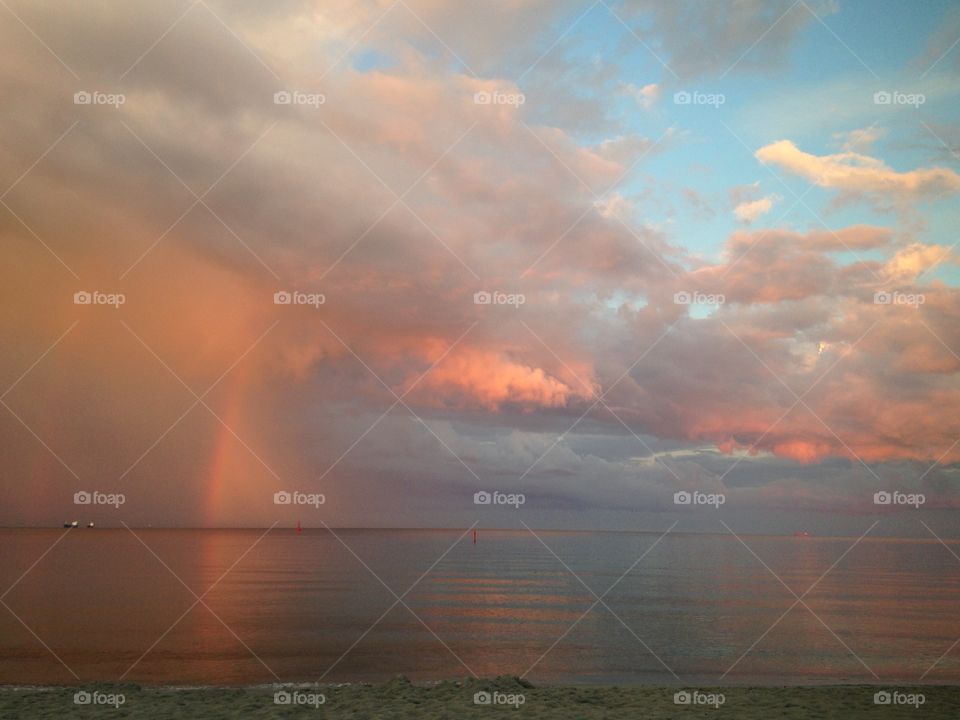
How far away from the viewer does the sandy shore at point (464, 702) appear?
1432cm

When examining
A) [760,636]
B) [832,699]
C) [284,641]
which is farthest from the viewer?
[760,636]

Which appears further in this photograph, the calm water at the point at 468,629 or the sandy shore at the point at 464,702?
the calm water at the point at 468,629

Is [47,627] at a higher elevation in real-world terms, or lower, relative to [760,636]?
higher

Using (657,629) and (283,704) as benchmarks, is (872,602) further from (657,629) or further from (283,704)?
(283,704)

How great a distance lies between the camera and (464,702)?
15078mm

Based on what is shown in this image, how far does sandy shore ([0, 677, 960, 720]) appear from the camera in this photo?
47.0 ft

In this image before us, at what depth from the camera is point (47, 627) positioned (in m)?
31.5

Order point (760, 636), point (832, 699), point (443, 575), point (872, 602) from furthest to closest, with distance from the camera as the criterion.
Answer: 1. point (443, 575)
2. point (872, 602)
3. point (760, 636)
4. point (832, 699)

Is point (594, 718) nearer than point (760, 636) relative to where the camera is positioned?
Yes

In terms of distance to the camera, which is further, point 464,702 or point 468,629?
point 468,629

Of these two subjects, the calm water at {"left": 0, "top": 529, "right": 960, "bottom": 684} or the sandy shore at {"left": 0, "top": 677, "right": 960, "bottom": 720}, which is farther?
the calm water at {"left": 0, "top": 529, "right": 960, "bottom": 684}

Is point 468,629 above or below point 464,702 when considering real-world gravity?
above

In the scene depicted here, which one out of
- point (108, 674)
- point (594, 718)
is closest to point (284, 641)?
point (108, 674)

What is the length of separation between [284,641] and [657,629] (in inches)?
600
